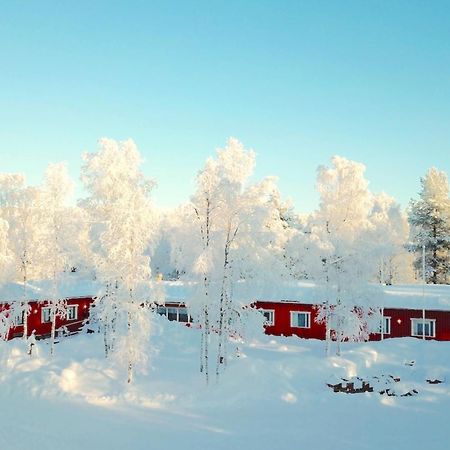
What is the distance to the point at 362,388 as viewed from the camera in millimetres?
22219

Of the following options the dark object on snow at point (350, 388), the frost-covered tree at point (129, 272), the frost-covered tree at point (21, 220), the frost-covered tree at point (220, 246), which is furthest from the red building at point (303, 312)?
the dark object on snow at point (350, 388)

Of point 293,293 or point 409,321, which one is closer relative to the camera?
point 409,321

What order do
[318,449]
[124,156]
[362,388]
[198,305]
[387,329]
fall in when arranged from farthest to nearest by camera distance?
[387,329]
[124,156]
[198,305]
[362,388]
[318,449]

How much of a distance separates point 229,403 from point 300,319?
662 inches

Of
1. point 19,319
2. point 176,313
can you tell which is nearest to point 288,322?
point 176,313

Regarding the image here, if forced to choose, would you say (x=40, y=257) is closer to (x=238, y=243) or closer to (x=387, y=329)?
(x=238, y=243)

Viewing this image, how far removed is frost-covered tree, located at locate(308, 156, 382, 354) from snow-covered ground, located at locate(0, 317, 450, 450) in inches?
104

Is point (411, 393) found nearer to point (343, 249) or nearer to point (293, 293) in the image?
point (343, 249)

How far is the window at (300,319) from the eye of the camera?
36188 millimetres

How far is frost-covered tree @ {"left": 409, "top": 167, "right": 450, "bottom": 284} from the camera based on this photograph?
44844 mm

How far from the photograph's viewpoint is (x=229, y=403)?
20672mm

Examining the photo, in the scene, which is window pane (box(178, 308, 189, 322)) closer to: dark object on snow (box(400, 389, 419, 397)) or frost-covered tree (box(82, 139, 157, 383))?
frost-covered tree (box(82, 139, 157, 383))

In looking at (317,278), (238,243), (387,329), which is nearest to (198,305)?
(238,243)

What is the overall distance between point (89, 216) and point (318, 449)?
18140 mm
